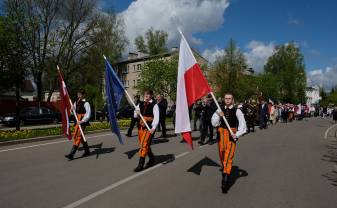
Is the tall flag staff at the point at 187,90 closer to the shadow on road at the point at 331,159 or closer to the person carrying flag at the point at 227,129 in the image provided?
the person carrying flag at the point at 227,129

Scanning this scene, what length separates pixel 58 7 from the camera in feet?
131

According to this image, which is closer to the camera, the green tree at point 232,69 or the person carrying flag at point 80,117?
the person carrying flag at point 80,117

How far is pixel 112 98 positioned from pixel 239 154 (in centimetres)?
393

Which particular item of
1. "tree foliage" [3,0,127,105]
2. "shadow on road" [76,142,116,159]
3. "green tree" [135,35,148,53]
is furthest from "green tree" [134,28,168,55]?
"shadow on road" [76,142,116,159]

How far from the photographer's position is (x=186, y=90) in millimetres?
7609

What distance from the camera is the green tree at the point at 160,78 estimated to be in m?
53.0

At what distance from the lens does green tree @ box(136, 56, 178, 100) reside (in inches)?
2087

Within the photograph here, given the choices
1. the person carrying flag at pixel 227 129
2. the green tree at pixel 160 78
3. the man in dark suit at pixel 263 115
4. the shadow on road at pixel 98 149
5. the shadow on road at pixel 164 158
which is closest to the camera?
the person carrying flag at pixel 227 129

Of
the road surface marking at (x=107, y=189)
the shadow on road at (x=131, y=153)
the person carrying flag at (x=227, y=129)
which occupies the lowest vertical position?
the road surface marking at (x=107, y=189)

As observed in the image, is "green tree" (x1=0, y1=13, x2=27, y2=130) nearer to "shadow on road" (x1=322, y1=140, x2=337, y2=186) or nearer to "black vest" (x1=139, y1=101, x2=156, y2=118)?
"black vest" (x1=139, y1=101, x2=156, y2=118)

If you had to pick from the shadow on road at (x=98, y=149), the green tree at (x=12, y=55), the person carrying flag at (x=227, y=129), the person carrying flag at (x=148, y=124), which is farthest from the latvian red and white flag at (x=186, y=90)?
the green tree at (x=12, y=55)

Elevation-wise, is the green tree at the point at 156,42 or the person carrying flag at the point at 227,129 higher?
the green tree at the point at 156,42

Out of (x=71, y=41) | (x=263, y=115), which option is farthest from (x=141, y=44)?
(x=263, y=115)

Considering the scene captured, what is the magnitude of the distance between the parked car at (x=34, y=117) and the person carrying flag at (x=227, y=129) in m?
25.3
